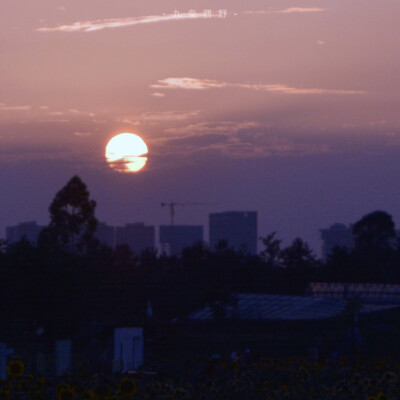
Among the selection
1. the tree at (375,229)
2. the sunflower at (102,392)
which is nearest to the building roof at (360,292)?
the tree at (375,229)

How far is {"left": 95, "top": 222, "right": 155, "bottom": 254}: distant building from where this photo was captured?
135 ft

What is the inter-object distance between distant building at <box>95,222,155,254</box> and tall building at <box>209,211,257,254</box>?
15.0 feet

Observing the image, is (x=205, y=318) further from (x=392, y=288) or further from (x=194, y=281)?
(x=392, y=288)

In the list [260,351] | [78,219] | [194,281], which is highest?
[78,219]

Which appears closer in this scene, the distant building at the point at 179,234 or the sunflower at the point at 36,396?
the sunflower at the point at 36,396

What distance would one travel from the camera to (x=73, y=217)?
3041cm

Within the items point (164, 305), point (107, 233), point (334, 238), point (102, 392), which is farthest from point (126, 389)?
point (334, 238)

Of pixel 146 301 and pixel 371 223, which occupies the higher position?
pixel 371 223

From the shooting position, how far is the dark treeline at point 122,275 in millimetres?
16016

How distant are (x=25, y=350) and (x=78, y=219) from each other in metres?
14.7

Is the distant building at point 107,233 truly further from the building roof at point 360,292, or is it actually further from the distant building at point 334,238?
the building roof at point 360,292

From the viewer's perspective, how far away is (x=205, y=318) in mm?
20688

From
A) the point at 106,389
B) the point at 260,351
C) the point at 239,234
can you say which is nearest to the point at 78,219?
the point at 260,351

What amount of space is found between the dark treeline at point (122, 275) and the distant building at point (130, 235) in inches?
410
